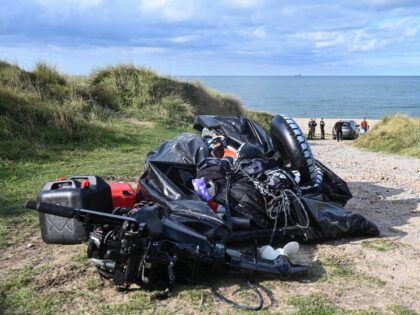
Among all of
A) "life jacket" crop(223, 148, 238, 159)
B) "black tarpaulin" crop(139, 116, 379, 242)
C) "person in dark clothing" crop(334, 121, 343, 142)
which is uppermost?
"life jacket" crop(223, 148, 238, 159)

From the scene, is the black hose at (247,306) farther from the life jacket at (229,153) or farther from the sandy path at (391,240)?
the life jacket at (229,153)

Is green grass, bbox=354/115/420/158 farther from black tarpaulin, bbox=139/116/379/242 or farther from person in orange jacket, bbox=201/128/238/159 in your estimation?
black tarpaulin, bbox=139/116/379/242

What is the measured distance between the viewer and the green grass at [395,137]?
17.0 meters

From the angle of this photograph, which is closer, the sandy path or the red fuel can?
the sandy path

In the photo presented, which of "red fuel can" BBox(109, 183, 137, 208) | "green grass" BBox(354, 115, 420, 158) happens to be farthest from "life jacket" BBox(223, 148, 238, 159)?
"green grass" BBox(354, 115, 420, 158)

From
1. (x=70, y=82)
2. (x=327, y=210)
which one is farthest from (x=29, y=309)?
(x=70, y=82)

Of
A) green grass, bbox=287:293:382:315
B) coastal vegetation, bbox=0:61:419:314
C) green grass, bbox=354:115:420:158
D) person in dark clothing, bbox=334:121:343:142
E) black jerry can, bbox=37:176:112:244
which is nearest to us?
green grass, bbox=287:293:382:315

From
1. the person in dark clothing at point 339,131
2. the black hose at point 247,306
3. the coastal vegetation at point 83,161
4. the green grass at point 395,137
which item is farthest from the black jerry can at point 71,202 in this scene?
the person in dark clothing at point 339,131

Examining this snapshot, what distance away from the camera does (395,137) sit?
720 inches

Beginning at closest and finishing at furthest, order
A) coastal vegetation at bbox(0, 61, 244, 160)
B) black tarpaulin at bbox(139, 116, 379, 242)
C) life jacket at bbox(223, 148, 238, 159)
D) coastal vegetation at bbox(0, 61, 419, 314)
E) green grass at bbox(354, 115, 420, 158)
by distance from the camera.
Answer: coastal vegetation at bbox(0, 61, 419, 314), black tarpaulin at bbox(139, 116, 379, 242), life jacket at bbox(223, 148, 238, 159), coastal vegetation at bbox(0, 61, 244, 160), green grass at bbox(354, 115, 420, 158)

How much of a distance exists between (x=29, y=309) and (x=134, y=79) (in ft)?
60.5

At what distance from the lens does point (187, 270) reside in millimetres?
3938

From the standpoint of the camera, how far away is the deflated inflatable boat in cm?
369

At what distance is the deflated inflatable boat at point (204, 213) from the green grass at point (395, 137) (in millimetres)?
10540
